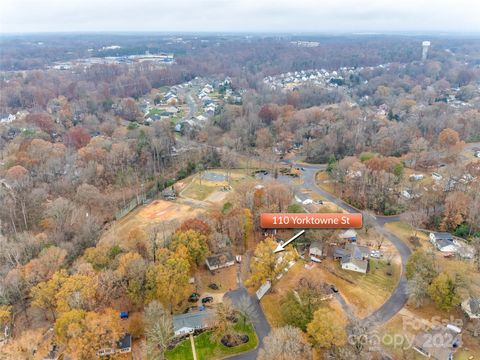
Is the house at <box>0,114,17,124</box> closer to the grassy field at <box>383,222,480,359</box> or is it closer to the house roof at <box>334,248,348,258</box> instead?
the house roof at <box>334,248,348,258</box>

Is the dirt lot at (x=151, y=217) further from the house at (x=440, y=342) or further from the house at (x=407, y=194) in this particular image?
the house at (x=407, y=194)

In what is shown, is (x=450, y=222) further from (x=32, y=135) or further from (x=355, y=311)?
(x=32, y=135)

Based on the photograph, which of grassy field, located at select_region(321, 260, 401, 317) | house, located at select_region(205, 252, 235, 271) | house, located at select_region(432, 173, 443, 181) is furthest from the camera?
house, located at select_region(432, 173, 443, 181)

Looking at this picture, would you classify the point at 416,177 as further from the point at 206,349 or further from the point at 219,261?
the point at 206,349

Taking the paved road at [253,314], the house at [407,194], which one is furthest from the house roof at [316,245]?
the house at [407,194]

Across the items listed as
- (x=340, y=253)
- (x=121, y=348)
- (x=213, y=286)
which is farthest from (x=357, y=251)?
(x=121, y=348)

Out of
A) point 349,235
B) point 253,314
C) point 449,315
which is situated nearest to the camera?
point 449,315

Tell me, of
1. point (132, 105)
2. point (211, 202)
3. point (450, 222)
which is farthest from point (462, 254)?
point (132, 105)

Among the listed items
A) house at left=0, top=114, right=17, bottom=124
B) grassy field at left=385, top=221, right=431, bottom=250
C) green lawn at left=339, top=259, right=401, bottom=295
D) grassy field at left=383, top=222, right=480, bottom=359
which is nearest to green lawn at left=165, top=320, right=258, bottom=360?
grassy field at left=383, top=222, right=480, bottom=359
